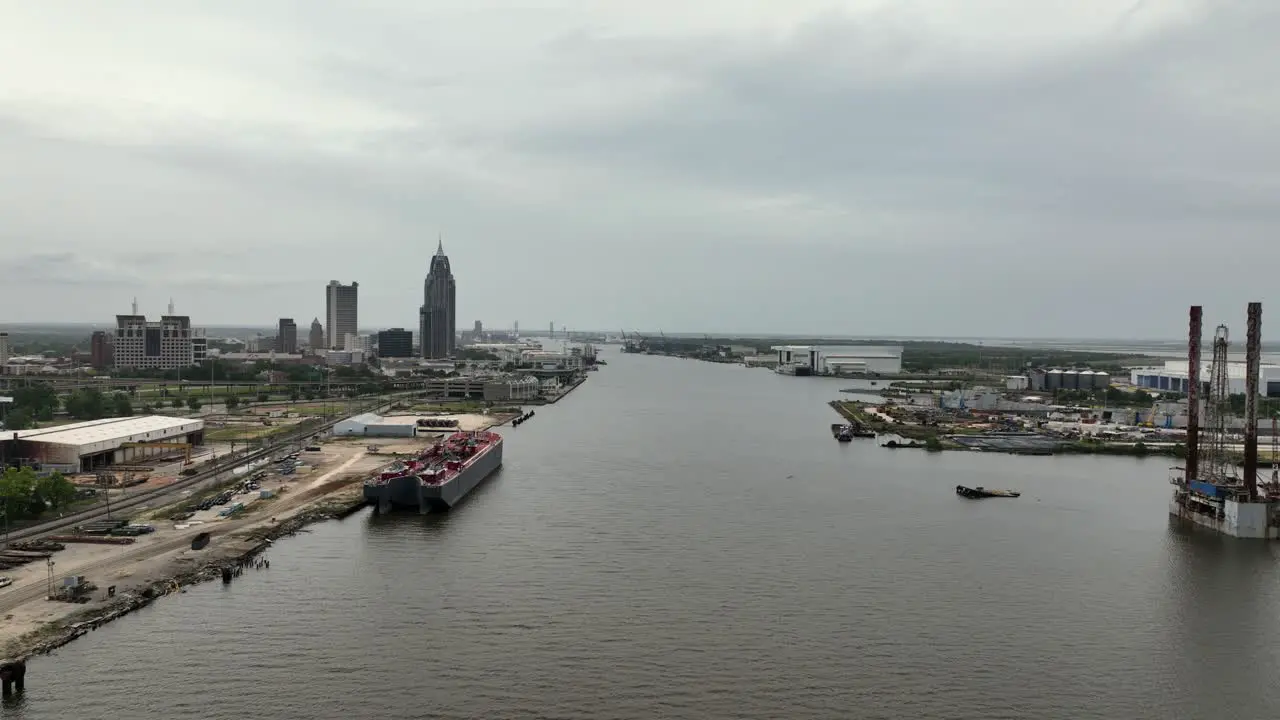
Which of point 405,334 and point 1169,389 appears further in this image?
point 405,334

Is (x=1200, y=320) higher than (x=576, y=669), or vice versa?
(x=1200, y=320)

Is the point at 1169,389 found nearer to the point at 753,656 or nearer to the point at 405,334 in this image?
the point at 753,656

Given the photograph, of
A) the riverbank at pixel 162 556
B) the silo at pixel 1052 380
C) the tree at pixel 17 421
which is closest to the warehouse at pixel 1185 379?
the silo at pixel 1052 380

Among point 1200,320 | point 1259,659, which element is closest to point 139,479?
point 1259,659

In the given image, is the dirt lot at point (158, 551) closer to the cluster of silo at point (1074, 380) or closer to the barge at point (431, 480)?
the barge at point (431, 480)

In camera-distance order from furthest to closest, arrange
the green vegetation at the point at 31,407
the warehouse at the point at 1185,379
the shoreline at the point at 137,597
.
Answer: the warehouse at the point at 1185,379, the green vegetation at the point at 31,407, the shoreline at the point at 137,597

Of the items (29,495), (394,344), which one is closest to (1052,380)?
(29,495)

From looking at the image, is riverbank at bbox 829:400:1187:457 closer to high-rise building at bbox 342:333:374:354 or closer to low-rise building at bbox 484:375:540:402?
low-rise building at bbox 484:375:540:402
